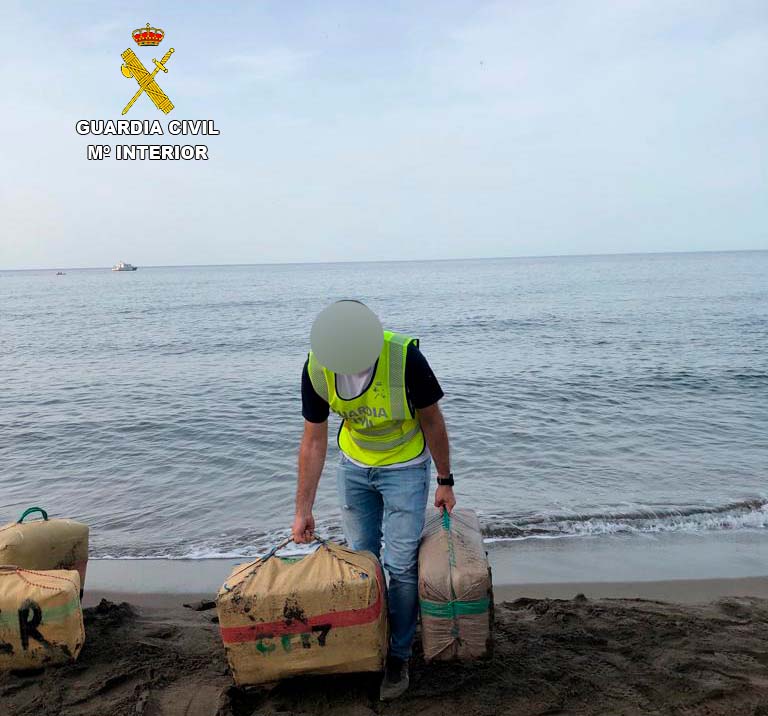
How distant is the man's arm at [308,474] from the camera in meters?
3.35

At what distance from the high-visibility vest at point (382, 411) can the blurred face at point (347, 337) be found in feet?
0.49

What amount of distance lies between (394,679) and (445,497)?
2.90ft

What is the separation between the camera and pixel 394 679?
319cm

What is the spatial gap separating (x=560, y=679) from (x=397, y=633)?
2.64ft

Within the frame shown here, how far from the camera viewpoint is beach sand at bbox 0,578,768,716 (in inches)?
120

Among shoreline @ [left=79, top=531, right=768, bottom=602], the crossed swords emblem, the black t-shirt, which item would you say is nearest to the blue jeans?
the black t-shirt

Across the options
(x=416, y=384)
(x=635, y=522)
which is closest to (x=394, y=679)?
(x=416, y=384)

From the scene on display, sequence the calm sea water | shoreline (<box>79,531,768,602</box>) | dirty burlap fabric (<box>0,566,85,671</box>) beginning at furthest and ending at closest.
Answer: the calm sea water
shoreline (<box>79,531,768,602</box>)
dirty burlap fabric (<box>0,566,85,671</box>)

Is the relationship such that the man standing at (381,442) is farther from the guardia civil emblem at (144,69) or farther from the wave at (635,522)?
the guardia civil emblem at (144,69)

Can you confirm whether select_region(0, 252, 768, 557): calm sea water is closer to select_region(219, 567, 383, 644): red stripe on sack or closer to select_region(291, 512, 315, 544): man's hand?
select_region(291, 512, 315, 544): man's hand

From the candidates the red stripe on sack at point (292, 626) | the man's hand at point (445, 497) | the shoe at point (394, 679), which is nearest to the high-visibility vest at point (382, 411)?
the man's hand at point (445, 497)

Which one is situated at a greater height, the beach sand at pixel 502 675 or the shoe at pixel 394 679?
the shoe at pixel 394 679

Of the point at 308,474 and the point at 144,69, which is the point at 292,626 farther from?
the point at 144,69

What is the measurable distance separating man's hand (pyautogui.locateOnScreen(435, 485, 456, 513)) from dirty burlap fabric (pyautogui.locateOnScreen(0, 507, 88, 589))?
2.20 m
